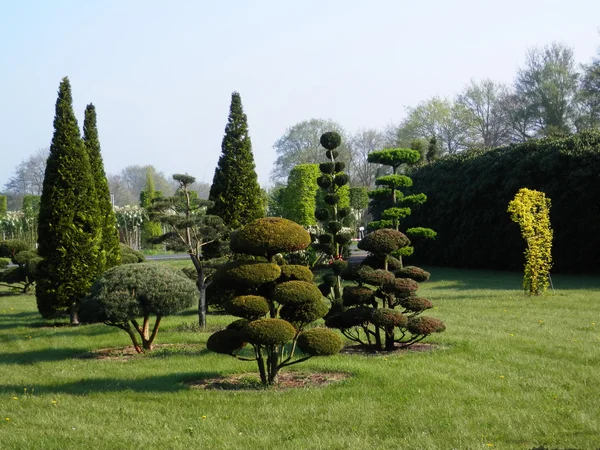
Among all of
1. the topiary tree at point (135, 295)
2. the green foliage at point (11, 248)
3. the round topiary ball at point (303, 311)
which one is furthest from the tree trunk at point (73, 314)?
the green foliage at point (11, 248)

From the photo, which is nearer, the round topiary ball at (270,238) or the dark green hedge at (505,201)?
the round topiary ball at (270,238)

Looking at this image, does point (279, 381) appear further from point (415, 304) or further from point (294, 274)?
point (415, 304)

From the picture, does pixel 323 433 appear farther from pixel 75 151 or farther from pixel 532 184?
pixel 532 184

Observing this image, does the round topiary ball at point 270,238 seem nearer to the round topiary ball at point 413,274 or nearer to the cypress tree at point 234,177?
the round topiary ball at point 413,274

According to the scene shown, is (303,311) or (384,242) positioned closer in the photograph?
(303,311)

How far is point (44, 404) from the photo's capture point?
25.6 ft

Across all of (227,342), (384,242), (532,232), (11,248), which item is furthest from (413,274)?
(11,248)

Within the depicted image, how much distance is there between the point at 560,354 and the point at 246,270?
4.70 m

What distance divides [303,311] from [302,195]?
23788 mm

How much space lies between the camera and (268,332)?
782 centimetres

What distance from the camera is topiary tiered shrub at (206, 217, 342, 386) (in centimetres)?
801

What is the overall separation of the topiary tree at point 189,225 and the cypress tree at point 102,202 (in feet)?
11.0

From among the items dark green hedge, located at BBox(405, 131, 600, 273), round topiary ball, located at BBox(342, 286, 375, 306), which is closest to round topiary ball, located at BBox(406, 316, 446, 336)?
round topiary ball, located at BBox(342, 286, 375, 306)

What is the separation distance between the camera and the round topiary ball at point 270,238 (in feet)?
26.9
